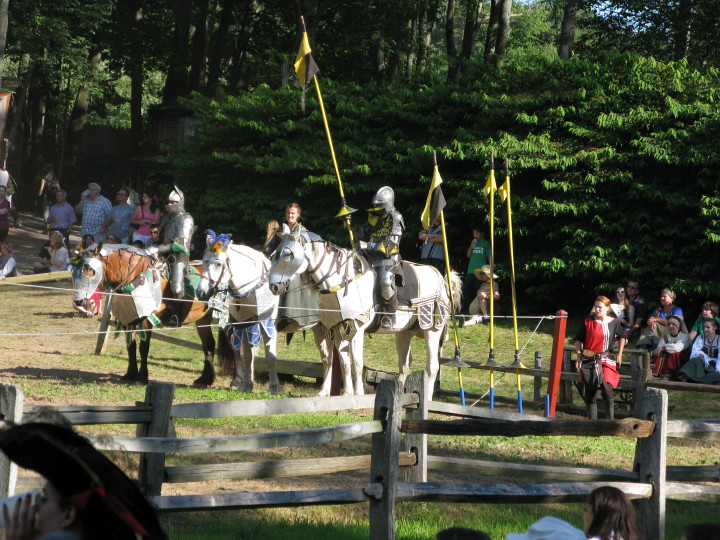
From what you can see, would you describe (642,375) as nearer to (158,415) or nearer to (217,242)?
(217,242)

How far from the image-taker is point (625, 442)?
12.3m

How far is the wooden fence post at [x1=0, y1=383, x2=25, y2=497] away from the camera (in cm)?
553

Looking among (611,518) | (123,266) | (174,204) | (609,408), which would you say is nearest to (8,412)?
(611,518)

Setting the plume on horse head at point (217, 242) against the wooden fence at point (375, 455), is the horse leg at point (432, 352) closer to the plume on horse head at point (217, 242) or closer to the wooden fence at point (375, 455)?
the plume on horse head at point (217, 242)

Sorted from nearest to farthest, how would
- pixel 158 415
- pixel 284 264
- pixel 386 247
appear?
pixel 158 415 < pixel 284 264 < pixel 386 247

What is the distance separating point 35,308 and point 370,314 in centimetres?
936

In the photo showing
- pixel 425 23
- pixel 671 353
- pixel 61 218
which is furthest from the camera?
pixel 425 23

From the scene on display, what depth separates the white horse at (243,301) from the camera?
1352 cm

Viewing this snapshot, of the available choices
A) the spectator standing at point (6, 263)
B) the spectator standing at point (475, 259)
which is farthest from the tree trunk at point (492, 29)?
the spectator standing at point (6, 263)

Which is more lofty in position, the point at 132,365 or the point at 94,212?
the point at 94,212

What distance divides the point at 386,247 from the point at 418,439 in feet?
20.0

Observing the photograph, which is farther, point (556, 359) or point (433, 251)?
point (433, 251)

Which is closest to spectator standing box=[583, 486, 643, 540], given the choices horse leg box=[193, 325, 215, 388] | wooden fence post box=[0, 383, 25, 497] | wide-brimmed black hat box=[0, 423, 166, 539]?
wide-brimmed black hat box=[0, 423, 166, 539]

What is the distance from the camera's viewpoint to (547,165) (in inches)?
816
